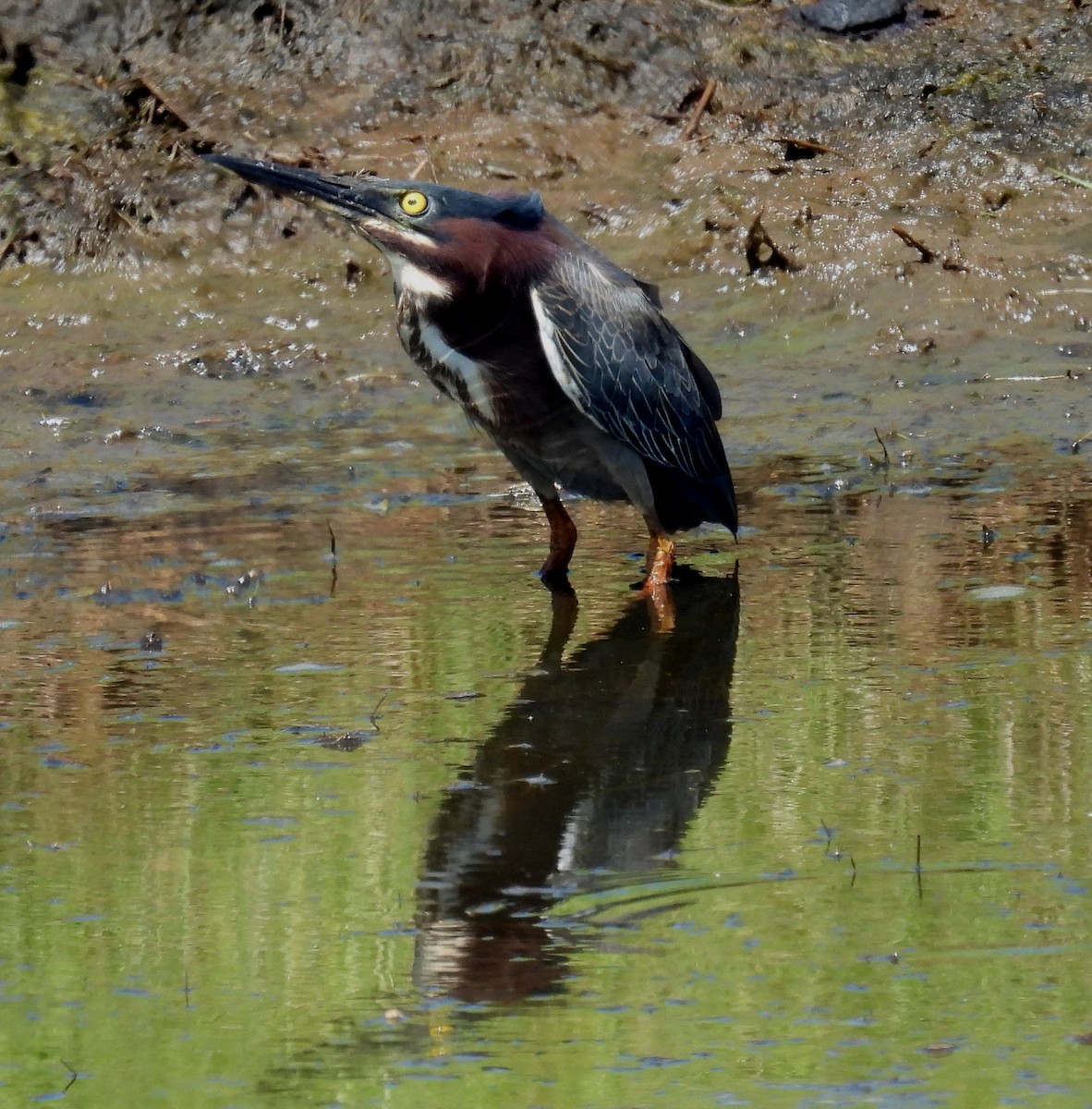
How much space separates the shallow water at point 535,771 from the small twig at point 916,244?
84 centimetres

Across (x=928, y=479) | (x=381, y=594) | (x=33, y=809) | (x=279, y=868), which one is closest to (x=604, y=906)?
(x=279, y=868)

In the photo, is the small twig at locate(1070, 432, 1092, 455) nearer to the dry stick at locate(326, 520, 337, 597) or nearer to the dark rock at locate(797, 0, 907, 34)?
the dry stick at locate(326, 520, 337, 597)

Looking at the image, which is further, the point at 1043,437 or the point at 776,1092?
the point at 1043,437

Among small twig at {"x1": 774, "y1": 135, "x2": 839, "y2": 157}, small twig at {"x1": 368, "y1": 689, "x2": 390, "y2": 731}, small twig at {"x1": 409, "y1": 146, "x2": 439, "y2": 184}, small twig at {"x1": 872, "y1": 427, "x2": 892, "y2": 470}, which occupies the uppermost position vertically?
small twig at {"x1": 774, "y1": 135, "x2": 839, "y2": 157}

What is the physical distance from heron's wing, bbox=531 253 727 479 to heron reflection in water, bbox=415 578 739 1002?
0.70m

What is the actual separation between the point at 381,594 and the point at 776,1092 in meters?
3.20

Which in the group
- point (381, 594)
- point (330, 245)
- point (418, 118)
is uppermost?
point (418, 118)

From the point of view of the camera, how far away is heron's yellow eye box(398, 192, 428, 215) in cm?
544

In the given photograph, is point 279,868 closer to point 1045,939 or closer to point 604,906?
point 604,906

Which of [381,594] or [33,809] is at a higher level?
[381,594]

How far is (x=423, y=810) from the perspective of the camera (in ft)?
12.2

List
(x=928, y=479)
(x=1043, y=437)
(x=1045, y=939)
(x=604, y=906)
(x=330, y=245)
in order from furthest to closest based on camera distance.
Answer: (x=330, y=245), (x=1043, y=437), (x=928, y=479), (x=604, y=906), (x=1045, y=939)

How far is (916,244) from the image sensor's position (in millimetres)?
8523

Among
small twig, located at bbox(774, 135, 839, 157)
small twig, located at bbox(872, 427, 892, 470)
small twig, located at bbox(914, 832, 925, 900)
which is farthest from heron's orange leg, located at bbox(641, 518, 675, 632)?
small twig, located at bbox(774, 135, 839, 157)
